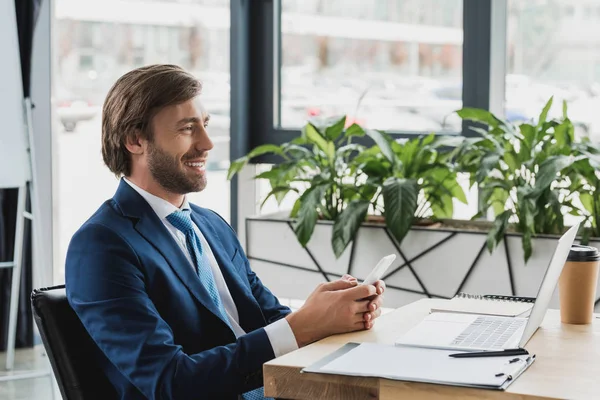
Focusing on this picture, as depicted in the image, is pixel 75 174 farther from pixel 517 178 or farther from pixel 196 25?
pixel 517 178

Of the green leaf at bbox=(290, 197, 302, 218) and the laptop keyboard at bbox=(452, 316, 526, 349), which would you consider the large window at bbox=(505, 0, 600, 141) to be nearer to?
the green leaf at bbox=(290, 197, 302, 218)

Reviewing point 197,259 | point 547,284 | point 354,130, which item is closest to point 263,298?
point 197,259

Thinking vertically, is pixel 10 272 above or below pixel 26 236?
below

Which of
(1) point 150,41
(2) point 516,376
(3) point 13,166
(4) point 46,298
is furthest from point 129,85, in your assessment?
(1) point 150,41

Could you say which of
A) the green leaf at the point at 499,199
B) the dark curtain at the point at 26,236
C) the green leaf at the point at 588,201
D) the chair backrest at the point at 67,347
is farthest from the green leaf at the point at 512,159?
the dark curtain at the point at 26,236

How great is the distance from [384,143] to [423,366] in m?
2.15

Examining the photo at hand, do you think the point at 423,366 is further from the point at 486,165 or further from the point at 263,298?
the point at 486,165

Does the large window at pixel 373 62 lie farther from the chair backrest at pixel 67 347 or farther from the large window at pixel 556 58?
the chair backrest at pixel 67 347

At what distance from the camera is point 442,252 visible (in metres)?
3.43

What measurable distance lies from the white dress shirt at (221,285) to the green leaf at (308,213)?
1.45 m

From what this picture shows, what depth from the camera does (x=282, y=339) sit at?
181 cm

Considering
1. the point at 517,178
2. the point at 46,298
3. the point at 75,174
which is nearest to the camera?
the point at 46,298

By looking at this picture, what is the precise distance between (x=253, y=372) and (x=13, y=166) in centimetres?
243

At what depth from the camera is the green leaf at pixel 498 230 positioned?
3.25m
